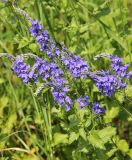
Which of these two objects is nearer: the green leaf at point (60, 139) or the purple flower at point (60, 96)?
the purple flower at point (60, 96)

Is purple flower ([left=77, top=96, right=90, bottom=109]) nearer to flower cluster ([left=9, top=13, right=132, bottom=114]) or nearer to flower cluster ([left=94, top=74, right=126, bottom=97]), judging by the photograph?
flower cluster ([left=9, top=13, right=132, bottom=114])

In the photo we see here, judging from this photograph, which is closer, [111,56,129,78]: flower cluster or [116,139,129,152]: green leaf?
[111,56,129,78]: flower cluster

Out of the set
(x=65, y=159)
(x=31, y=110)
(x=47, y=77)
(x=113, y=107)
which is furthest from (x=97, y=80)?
(x=31, y=110)

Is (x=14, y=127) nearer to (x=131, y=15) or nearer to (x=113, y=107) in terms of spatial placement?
(x=113, y=107)

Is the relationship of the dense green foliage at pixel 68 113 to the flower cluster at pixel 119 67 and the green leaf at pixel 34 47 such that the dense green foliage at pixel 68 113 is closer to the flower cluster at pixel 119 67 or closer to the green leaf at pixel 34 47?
the green leaf at pixel 34 47

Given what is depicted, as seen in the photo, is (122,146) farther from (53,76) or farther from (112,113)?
(53,76)

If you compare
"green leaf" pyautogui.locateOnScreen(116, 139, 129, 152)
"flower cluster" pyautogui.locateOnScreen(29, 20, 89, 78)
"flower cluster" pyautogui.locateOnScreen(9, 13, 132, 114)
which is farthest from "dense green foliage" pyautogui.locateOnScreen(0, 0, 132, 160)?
"flower cluster" pyautogui.locateOnScreen(29, 20, 89, 78)

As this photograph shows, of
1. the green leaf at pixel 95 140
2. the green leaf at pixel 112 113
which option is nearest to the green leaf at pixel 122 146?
the green leaf at pixel 112 113

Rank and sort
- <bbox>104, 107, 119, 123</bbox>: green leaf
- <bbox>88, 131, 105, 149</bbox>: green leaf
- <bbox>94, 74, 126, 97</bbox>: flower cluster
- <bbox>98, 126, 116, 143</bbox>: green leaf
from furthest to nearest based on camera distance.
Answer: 1. <bbox>104, 107, 119, 123</bbox>: green leaf
2. <bbox>98, 126, 116, 143</bbox>: green leaf
3. <bbox>88, 131, 105, 149</bbox>: green leaf
4. <bbox>94, 74, 126, 97</bbox>: flower cluster

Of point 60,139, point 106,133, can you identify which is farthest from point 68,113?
point 106,133
